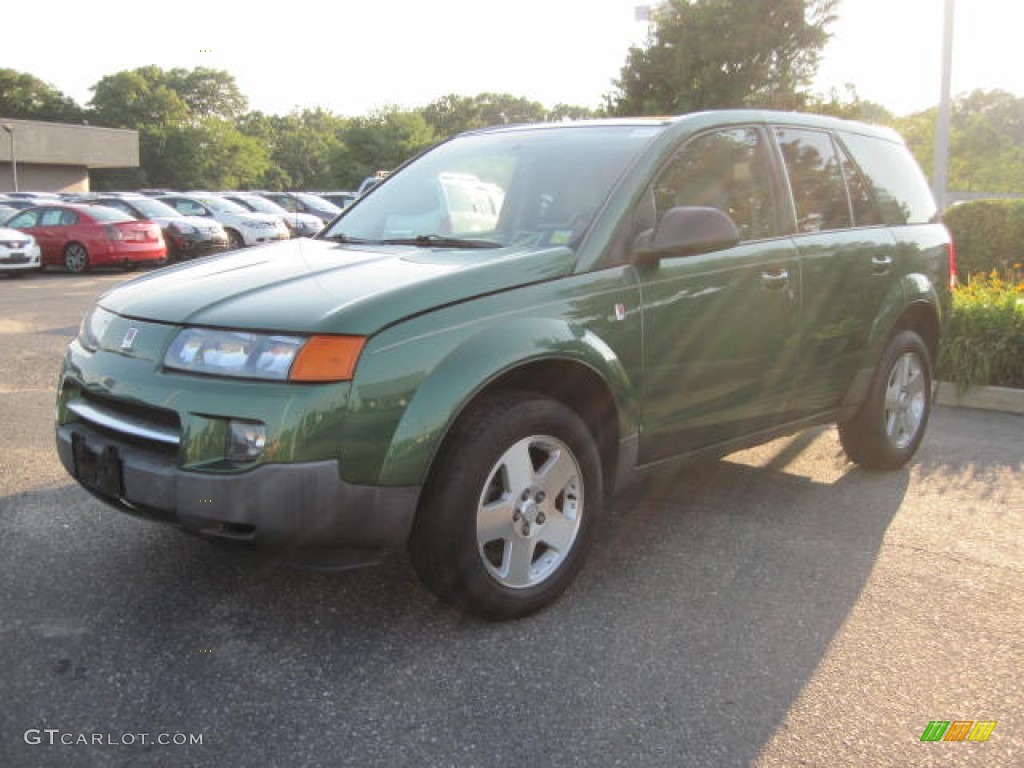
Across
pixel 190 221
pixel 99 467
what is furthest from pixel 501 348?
pixel 190 221

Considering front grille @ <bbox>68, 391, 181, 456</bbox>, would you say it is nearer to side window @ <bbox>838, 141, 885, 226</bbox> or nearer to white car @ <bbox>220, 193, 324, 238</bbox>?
side window @ <bbox>838, 141, 885, 226</bbox>

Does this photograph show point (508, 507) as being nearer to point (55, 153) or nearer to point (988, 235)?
point (988, 235)

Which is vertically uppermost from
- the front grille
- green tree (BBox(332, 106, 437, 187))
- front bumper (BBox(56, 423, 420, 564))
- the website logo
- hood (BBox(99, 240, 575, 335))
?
green tree (BBox(332, 106, 437, 187))

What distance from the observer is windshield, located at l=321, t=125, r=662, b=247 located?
142 inches

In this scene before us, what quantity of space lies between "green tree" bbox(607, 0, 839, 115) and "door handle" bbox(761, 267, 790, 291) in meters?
28.1

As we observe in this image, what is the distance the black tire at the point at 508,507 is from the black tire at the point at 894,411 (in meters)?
2.10

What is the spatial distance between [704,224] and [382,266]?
1.17 meters

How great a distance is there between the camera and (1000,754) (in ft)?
8.20

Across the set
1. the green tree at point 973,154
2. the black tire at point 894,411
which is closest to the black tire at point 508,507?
the black tire at point 894,411

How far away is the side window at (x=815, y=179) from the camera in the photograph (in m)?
4.31

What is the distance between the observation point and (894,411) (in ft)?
16.5

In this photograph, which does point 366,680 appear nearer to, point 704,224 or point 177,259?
point 704,224

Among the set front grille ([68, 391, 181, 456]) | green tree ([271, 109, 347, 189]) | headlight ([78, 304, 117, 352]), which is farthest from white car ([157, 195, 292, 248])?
green tree ([271, 109, 347, 189])

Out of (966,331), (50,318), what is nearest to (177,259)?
(50,318)
